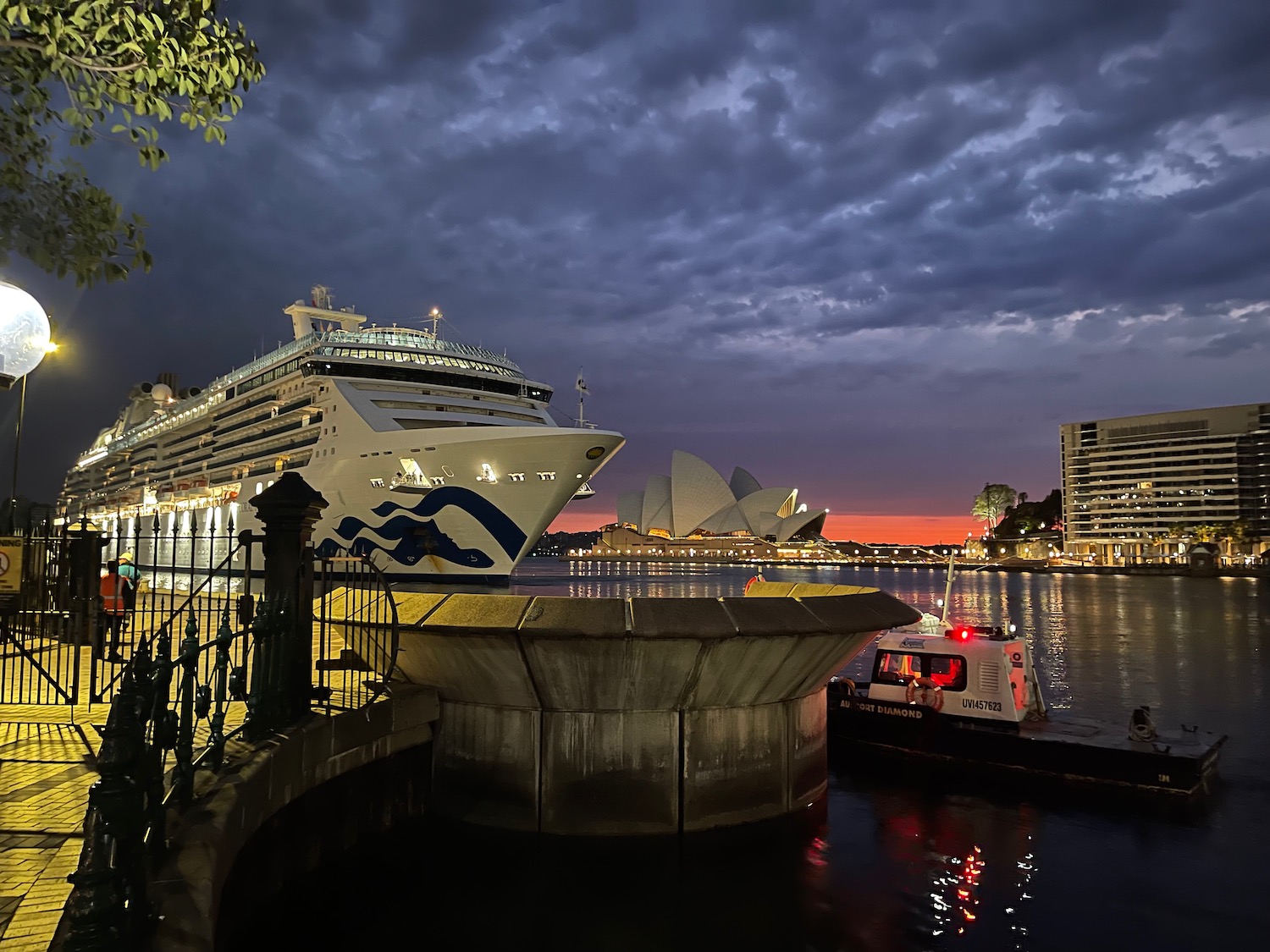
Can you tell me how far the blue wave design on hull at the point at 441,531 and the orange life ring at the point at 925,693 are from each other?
24427 millimetres

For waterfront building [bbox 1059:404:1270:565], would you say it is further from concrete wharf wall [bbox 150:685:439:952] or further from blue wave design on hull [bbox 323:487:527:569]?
concrete wharf wall [bbox 150:685:439:952]

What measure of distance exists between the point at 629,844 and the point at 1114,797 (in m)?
8.84

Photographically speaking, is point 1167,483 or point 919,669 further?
point 1167,483

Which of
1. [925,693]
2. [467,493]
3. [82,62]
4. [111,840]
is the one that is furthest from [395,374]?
[111,840]

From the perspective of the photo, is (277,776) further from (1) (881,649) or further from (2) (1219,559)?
(2) (1219,559)

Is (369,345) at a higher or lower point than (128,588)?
higher

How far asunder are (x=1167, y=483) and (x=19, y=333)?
188714 millimetres

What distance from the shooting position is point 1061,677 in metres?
29.6

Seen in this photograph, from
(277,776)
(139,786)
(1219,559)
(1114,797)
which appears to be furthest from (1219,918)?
(1219,559)

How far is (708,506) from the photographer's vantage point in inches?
5753

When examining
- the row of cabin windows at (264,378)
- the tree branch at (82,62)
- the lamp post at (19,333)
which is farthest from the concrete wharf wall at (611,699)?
the row of cabin windows at (264,378)

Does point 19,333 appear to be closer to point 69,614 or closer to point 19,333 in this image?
point 19,333

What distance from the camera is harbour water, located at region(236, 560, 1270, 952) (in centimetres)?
878

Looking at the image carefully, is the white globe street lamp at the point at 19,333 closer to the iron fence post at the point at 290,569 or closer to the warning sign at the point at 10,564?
the iron fence post at the point at 290,569
